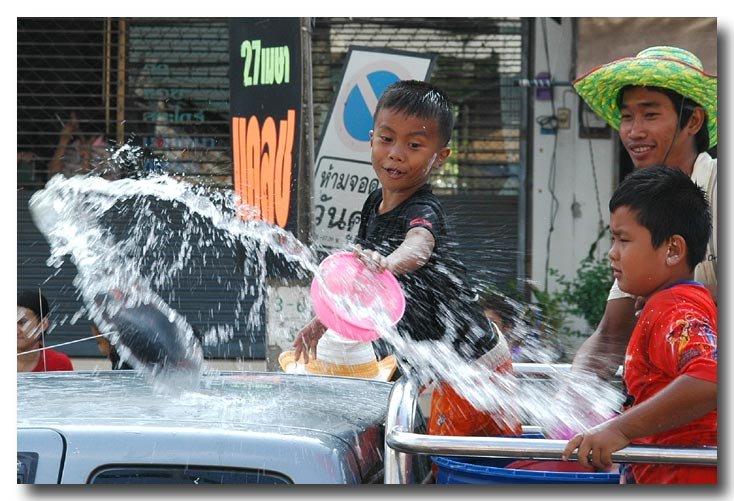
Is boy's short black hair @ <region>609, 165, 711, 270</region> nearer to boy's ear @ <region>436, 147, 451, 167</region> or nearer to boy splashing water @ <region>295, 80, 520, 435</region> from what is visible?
boy splashing water @ <region>295, 80, 520, 435</region>

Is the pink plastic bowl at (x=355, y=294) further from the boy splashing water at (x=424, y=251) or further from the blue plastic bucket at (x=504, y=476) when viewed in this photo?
the blue plastic bucket at (x=504, y=476)

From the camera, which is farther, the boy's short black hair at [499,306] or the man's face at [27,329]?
the man's face at [27,329]

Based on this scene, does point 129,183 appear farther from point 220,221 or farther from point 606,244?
point 606,244

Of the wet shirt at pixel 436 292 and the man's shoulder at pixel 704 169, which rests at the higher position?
the man's shoulder at pixel 704 169

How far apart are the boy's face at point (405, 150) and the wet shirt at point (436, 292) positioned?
0.16 feet

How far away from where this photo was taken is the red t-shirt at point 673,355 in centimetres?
183

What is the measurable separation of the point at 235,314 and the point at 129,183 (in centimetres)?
105

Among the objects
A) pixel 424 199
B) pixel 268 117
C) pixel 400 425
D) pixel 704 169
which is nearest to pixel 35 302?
pixel 268 117

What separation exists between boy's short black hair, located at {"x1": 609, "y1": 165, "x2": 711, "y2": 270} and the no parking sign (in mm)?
1928

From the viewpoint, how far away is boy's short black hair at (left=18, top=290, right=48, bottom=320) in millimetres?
3156

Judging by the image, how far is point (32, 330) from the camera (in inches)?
128

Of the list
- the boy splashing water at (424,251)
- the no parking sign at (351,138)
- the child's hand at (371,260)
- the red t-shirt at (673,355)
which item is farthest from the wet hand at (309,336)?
the no parking sign at (351,138)

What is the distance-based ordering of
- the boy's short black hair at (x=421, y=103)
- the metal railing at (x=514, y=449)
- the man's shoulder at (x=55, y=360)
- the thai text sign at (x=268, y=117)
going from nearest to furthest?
the metal railing at (x=514, y=449) → the boy's short black hair at (x=421, y=103) → the man's shoulder at (x=55, y=360) → the thai text sign at (x=268, y=117)

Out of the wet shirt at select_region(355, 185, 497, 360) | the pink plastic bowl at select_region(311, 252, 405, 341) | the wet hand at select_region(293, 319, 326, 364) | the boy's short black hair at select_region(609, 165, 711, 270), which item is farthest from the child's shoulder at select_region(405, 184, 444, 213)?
the boy's short black hair at select_region(609, 165, 711, 270)
